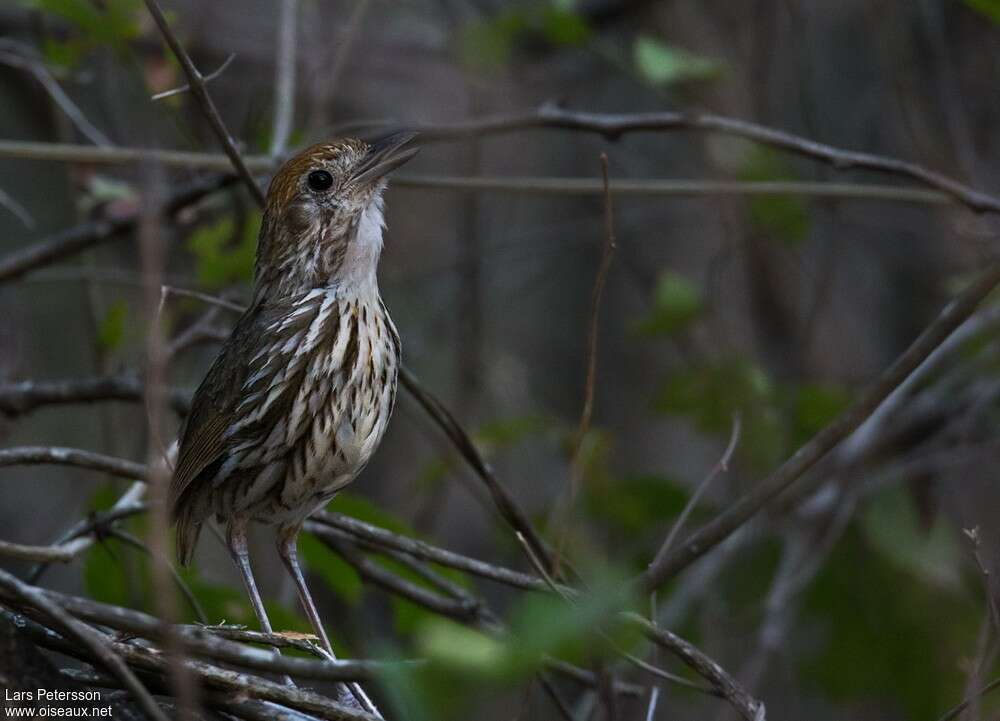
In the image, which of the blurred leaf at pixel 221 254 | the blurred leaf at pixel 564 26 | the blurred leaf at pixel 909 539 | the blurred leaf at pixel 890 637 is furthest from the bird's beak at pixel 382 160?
the blurred leaf at pixel 890 637

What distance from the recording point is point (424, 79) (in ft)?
29.7

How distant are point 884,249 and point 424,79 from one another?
10.7 feet

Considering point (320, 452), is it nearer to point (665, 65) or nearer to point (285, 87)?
point (285, 87)

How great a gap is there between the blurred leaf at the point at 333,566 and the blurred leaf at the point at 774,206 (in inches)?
119

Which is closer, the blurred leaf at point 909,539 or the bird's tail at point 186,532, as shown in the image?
the bird's tail at point 186,532

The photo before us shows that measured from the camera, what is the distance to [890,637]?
23.6 feet

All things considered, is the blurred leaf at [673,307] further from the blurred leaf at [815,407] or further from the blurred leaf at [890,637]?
the blurred leaf at [890,637]

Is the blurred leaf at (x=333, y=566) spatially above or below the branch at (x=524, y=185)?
below

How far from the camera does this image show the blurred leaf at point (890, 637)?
22.7 ft

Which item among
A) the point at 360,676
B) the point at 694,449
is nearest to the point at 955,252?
the point at 694,449

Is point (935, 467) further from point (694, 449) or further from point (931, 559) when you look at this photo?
point (694, 449)

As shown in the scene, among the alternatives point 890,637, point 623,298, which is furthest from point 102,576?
point 623,298

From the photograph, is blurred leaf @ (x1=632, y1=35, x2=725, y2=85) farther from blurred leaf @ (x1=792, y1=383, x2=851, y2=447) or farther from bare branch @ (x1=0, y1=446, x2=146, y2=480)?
bare branch @ (x1=0, y1=446, x2=146, y2=480)

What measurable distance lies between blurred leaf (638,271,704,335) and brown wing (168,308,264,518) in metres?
2.37
